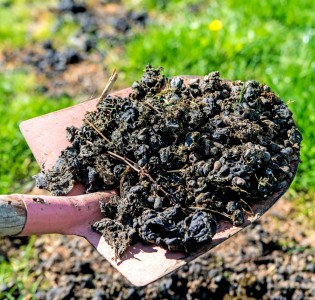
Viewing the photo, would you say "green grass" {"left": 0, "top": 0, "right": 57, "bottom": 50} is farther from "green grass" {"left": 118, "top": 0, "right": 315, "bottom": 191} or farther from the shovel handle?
the shovel handle

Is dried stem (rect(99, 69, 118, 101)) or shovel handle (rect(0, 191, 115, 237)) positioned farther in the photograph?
dried stem (rect(99, 69, 118, 101))

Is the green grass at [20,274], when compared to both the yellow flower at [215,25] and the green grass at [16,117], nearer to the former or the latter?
the green grass at [16,117]

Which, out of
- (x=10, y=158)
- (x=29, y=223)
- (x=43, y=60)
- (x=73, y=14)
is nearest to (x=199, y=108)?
(x=29, y=223)

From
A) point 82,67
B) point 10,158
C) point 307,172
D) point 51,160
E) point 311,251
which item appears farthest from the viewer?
point 82,67

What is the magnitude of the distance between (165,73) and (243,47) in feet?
2.02

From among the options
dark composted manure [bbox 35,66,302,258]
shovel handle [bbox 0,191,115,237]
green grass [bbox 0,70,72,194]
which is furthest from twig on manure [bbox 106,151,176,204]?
green grass [bbox 0,70,72,194]

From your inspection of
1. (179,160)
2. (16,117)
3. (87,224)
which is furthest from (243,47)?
(87,224)

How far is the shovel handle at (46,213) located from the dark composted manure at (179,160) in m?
0.06

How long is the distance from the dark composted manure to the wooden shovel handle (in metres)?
0.30

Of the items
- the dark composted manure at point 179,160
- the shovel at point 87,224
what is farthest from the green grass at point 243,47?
the shovel at point 87,224

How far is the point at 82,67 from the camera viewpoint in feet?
15.5

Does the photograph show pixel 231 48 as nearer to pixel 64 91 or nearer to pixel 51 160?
pixel 64 91

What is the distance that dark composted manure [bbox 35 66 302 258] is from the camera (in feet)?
7.64

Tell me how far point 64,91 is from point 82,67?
0.37 meters
